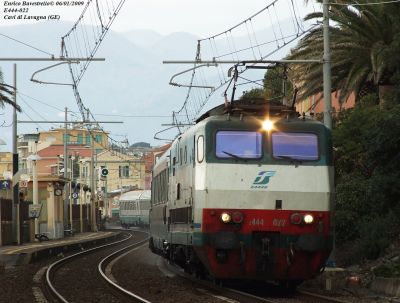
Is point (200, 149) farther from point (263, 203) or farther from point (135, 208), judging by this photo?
point (135, 208)

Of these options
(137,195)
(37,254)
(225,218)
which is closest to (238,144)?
(225,218)

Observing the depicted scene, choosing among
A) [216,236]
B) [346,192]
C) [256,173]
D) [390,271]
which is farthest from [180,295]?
[346,192]

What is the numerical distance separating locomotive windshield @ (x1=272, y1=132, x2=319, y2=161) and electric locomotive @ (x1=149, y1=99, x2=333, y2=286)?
2 cm

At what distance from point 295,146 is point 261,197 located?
128 centimetres

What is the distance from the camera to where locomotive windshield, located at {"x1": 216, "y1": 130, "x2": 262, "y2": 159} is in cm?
1569

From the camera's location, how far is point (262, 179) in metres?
15.5

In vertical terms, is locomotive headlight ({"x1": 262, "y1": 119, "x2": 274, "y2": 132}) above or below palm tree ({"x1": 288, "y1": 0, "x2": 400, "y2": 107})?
below

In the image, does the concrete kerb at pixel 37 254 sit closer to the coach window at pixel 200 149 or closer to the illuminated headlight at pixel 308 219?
the coach window at pixel 200 149

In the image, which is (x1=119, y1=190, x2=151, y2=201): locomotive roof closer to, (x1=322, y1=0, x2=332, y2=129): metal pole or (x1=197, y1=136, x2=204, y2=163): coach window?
(x1=322, y1=0, x2=332, y2=129): metal pole

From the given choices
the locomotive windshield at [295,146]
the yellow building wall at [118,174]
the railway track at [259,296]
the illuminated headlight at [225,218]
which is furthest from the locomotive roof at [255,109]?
the yellow building wall at [118,174]

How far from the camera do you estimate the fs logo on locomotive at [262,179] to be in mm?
15498

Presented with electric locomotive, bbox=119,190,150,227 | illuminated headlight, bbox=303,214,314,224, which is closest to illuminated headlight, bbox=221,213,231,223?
illuminated headlight, bbox=303,214,314,224

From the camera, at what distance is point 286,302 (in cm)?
1467

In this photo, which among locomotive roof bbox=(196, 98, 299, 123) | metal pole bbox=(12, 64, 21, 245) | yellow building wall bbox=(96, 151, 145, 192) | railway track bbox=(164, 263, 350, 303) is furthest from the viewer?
yellow building wall bbox=(96, 151, 145, 192)
